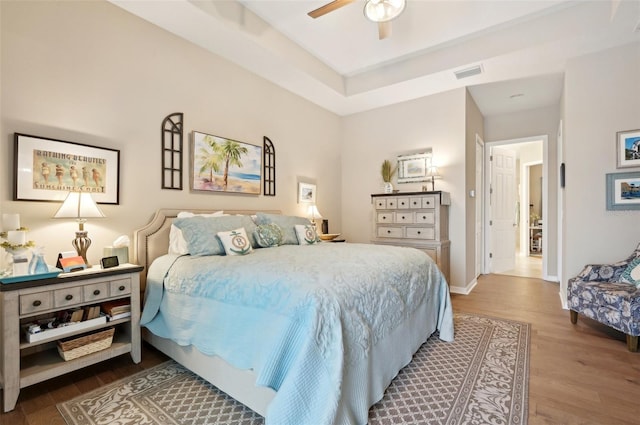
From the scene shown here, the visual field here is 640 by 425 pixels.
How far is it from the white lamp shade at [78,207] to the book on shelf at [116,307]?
2.23 feet

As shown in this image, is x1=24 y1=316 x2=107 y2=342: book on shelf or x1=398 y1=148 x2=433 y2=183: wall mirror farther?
x1=398 y1=148 x2=433 y2=183: wall mirror

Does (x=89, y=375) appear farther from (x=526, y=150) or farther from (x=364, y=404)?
(x=526, y=150)

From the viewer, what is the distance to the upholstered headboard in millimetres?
2619

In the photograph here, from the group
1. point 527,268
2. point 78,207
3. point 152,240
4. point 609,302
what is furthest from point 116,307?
point 527,268

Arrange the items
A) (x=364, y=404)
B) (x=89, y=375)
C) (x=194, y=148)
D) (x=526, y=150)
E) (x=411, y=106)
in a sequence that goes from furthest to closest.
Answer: (x=526, y=150) → (x=411, y=106) → (x=194, y=148) → (x=89, y=375) → (x=364, y=404)

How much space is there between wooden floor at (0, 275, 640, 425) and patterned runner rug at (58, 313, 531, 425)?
0.10m

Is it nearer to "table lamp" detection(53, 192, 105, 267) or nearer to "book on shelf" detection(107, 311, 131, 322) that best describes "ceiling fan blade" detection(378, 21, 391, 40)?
"table lamp" detection(53, 192, 105, 267)

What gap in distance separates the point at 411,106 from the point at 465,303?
303cm

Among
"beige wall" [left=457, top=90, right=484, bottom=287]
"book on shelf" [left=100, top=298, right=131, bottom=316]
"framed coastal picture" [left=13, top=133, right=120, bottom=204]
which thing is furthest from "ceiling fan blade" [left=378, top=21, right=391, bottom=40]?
"book on shelf" [left=100, top=298, right=131, bottom=316]

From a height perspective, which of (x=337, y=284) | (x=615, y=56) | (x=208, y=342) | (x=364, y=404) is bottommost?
(x=364, y=404)

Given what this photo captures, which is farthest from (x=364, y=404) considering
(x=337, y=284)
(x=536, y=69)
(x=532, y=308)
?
(x=536, y=69)

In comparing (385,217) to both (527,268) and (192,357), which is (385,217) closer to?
(192,357)

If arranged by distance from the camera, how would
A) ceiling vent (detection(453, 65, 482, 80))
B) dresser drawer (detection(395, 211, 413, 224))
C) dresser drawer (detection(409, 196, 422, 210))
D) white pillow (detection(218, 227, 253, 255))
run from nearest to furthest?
white pillow (detection(218, 227, 253, 255)), ceiling vent (detection(453, 65, 482, 80)), dresser drawer (detection(409, 196, 422, 210)), dresser drawer (detection(395, 211, 413, 224))

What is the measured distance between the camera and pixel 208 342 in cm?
185
